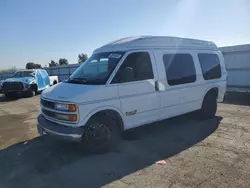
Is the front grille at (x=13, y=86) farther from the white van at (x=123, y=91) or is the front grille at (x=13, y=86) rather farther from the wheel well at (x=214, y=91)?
the wheel well at (x=214, y=91)

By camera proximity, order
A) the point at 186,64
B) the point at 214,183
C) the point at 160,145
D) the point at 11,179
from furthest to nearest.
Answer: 1. the point at 186,64
2. the point at 160,145
3. the point at 11,179
4. the point at 214,183

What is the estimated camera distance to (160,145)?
5.26m

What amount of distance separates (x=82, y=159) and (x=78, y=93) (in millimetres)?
1376

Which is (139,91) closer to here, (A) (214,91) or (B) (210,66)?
(B) (210,66)

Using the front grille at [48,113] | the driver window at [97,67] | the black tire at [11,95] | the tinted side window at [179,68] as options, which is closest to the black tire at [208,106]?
the tinted side window at [179,68]

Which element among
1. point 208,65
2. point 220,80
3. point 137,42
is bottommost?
point 220,80

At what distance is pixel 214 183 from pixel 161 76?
9.22 ft

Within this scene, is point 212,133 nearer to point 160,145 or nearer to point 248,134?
point 248,134

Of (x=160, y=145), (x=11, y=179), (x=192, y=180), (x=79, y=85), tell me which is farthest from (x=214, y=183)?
(x=11, y=179)

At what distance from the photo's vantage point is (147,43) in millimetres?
5570

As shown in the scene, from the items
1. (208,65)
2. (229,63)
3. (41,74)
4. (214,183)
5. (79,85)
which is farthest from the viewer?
(41,74)

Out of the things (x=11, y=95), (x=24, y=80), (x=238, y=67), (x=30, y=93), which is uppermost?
(x=238, y=67)

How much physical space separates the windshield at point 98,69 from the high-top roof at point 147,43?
0.66ft

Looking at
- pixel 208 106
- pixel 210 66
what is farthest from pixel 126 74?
pixel 208 106
